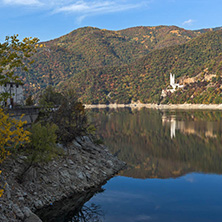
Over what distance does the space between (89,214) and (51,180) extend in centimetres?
426

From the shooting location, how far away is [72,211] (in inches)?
853

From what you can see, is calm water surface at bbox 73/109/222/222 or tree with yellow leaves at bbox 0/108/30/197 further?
calm water surface at bbox 73/109/222/222

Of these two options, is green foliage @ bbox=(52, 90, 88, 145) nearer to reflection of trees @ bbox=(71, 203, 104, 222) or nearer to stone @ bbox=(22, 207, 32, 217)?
reflection of trees @ bbox=(71, 203, 104, 222)

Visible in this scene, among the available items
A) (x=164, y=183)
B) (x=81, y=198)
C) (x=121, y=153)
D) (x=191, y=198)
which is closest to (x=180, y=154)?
(x=121, y=153)

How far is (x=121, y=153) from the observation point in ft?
148

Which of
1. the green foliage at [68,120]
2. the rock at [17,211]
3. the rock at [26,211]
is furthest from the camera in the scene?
the green foliage at [68,120]

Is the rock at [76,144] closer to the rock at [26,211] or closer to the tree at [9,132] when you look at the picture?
the rock at [26,211]

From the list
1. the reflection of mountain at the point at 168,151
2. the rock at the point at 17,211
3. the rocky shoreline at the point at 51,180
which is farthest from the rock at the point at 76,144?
the rock at the point at 17,211

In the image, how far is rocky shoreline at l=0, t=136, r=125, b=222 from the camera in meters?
17.8

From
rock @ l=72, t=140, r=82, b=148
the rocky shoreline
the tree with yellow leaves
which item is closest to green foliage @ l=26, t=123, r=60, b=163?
the rocky shoreline

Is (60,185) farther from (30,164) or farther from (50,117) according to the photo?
(50,117)

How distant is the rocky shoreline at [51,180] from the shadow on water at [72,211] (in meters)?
0.41

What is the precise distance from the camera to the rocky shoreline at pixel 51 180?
58.4ft

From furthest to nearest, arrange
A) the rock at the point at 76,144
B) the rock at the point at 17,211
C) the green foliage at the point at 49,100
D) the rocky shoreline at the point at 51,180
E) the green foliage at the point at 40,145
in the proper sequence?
1. the green foliage at the point at 49,100
2. the rock at the point at 76,144
3. the green foliage at the point at 40,145
4. the rocky shoreline at the point at 51,180
5. the rock at the point at 17,211
